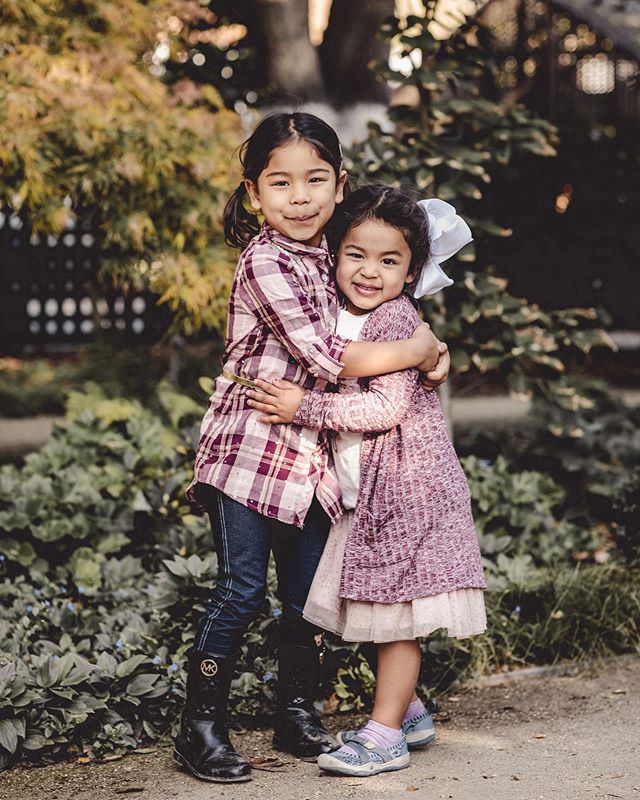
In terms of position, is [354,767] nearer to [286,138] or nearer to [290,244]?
[290,244]

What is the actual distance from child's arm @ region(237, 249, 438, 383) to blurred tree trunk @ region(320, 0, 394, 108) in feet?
10.6

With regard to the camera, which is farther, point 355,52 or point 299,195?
point 355,52

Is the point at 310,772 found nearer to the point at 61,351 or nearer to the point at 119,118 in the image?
the point at 119,118

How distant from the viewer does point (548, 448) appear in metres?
5.00

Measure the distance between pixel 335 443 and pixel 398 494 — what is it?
22 centimetres

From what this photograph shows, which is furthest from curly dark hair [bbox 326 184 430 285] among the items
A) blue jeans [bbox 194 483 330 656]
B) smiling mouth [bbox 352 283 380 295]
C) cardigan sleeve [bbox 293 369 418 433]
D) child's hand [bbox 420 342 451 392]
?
blue jeans [bbox 194 483 330 656]

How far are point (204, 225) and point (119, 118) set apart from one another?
59cm

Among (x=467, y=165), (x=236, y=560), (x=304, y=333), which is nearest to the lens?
(x=304, y=333)

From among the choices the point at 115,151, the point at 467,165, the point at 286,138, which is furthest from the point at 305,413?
the point at 115,151

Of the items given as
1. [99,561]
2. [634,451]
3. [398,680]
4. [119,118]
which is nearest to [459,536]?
[398,680]

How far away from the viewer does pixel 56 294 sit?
906cm

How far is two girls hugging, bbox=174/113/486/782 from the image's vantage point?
2736 millimetres

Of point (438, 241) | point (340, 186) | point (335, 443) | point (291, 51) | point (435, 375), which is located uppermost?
point (291, 51)

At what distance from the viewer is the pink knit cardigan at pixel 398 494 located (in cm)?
275
